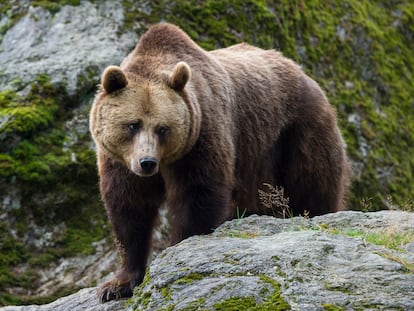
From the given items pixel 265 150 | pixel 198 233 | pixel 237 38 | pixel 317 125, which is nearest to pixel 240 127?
pixel 265 150

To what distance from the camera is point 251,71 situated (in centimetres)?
818

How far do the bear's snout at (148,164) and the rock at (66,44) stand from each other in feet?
13.1

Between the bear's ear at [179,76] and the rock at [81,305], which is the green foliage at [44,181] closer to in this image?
the rock at [81,305]

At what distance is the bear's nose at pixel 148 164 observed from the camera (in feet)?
20.3

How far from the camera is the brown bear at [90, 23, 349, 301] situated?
21.2 ft

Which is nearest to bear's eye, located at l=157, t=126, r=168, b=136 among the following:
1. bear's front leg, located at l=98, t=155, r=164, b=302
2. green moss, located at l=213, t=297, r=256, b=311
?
bear's front leg, located at l=98, t=155, r=164, b=302

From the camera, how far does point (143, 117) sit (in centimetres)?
644

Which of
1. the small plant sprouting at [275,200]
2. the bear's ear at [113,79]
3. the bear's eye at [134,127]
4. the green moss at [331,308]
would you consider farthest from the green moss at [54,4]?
the green moss at [331,308]

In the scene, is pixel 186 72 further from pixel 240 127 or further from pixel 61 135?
pixel 61 135

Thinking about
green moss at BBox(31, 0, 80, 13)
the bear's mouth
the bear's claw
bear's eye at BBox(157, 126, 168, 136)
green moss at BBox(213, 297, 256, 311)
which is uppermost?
green moss at BBox(213, 297, 256, 311)

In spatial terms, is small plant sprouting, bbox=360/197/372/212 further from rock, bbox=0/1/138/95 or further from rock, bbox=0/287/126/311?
rock, bbox=0/1/138/95

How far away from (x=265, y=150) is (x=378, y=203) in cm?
365

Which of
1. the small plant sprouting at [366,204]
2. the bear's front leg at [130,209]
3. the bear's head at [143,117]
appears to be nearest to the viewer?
the bear's head at [143,117]

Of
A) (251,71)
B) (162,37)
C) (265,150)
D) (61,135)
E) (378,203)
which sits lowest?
(378,203)
